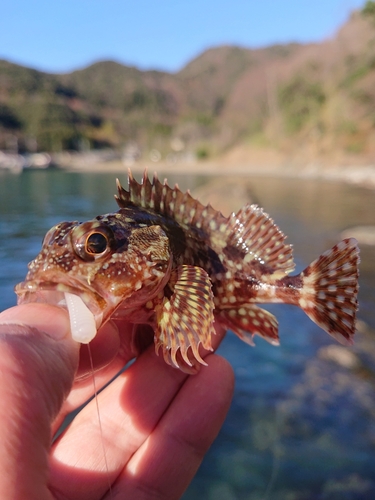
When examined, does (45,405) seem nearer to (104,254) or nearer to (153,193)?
(104,254)

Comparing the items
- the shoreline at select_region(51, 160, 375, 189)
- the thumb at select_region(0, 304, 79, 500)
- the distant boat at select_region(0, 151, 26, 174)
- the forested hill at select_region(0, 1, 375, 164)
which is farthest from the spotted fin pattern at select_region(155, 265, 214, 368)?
the distant boat at select_region(0, 151, 26, 174)

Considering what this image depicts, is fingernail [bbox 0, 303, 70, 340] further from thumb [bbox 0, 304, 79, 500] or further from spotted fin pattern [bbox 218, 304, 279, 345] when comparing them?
spotted fin pattern [bbox 218, 304, 279, 345]

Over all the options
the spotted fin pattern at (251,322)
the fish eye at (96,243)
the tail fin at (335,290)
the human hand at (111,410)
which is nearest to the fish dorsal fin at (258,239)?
the tail fin at (335,290)

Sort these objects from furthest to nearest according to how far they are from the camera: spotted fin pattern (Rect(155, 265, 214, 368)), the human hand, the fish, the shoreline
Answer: the shoreline < spotted fin pattern (Rect(155, 265, 214, 368)) < the fish < the human hand

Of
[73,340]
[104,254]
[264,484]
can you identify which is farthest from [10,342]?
[264,484]

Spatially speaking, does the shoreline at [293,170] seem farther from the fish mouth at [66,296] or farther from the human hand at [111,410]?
the fish mouth at [66,296]

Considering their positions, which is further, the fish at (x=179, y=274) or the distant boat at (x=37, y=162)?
the distant boat at (x=37, y=162)

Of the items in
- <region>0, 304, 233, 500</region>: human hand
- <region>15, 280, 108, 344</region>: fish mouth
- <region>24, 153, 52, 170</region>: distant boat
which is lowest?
<region>24, 153, 52, 170</region>: distant boat
